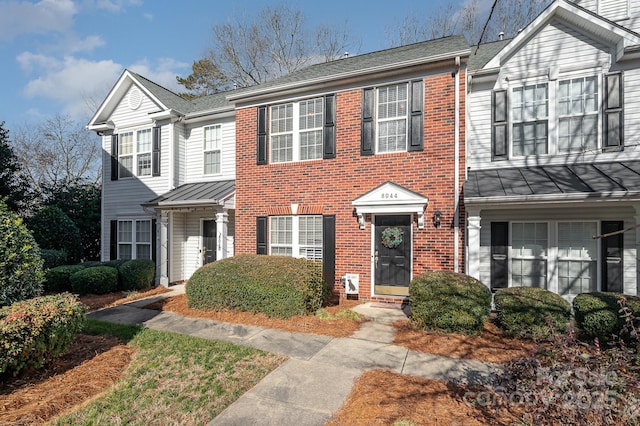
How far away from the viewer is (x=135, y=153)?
12445mm

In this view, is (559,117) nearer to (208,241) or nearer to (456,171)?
(456,171)

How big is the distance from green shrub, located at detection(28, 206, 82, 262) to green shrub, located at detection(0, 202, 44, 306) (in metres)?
9.90

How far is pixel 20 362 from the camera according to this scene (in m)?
4.09

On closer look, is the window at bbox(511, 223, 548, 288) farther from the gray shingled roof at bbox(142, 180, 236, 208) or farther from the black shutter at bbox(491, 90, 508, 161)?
the gray shingled roof at bbox(142, 180, 236, 208)

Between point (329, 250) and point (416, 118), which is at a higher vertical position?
point (416, 118)

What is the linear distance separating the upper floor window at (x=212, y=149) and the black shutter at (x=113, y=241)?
4447mm

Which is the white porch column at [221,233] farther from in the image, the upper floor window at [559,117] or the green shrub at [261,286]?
the upper floor window at [559,117]

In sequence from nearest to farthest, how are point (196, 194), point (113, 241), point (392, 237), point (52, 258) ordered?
point (392, 237)
point (196, 194)
point (52, 258)
point (113, 241)

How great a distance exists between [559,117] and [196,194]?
10.4m

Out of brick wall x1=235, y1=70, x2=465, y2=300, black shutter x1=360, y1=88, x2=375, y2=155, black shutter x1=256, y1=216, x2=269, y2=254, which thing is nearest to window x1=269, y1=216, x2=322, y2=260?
black shutter x1=256, y1=216, x2=269, y2=254

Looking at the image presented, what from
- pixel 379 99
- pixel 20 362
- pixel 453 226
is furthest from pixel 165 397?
pixel 379 99

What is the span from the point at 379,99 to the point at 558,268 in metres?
6.01

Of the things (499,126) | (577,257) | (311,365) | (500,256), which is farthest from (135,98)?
(577,257)

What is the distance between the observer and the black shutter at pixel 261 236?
9688 mm
